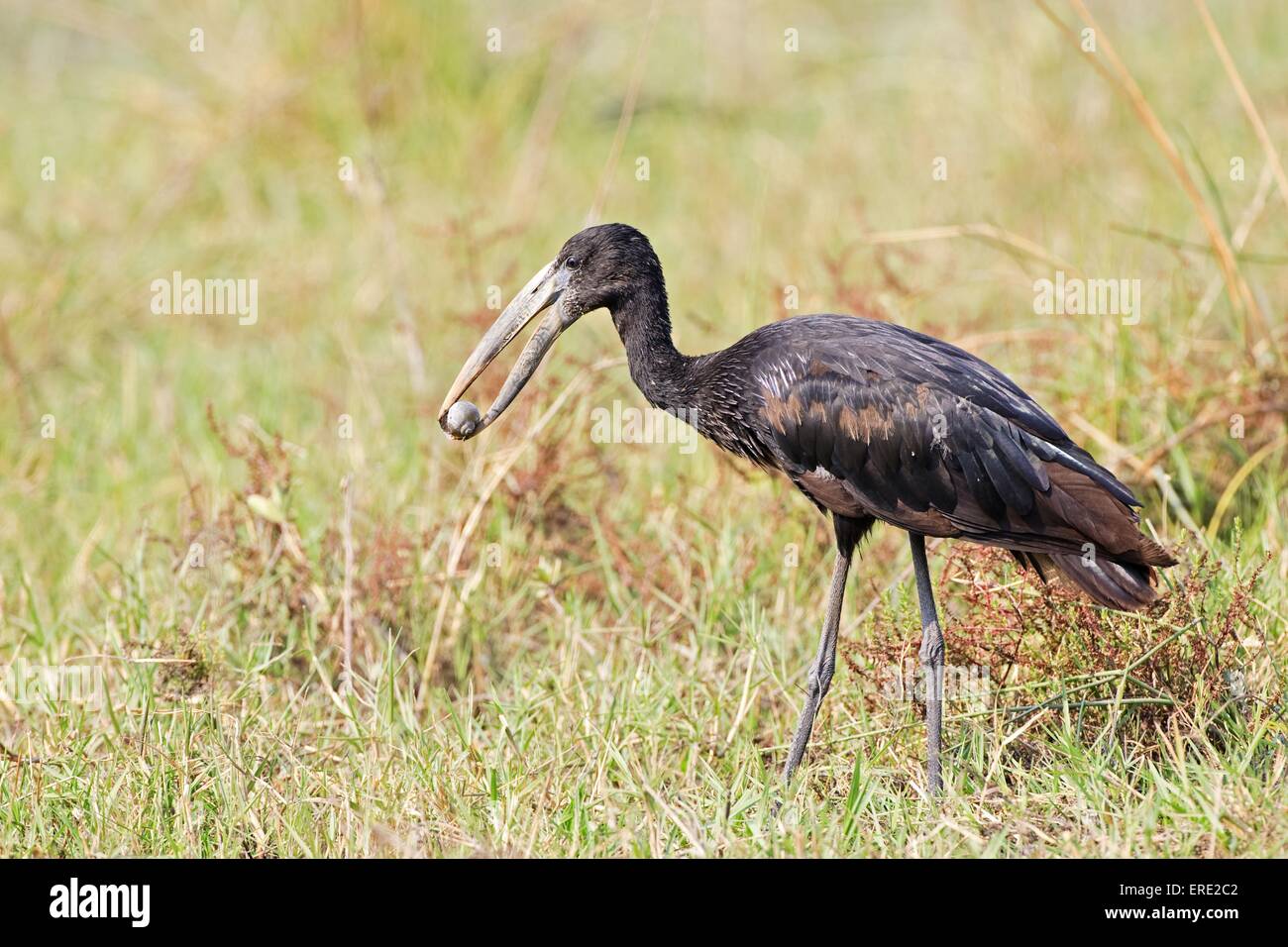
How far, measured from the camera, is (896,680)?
205 inches

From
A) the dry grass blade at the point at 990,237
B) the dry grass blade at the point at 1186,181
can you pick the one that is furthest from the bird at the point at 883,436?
the dry grass blade at the point at 1186,181

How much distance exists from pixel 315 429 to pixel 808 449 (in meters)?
3.20

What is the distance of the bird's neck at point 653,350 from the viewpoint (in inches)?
210

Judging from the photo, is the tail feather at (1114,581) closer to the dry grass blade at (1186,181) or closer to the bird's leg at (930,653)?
the bird's leg at (930,653)

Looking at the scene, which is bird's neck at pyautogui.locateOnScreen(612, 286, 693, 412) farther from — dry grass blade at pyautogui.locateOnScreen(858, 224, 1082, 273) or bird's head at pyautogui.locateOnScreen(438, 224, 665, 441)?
dry grass blade at pyautogui.locateOnScreen(858, 224, 1082, 273)

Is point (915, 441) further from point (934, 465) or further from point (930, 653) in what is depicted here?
point (930, 653)

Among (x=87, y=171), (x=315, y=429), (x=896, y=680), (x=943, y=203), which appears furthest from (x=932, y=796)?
(x=87, y=171)

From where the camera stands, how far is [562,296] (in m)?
5.48

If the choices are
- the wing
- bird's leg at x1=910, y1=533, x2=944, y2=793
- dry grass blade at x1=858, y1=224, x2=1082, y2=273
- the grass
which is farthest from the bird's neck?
dry grass blade at x1=858, y1=224, x2=1082, y2=273

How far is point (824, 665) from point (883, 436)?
29.9 inches

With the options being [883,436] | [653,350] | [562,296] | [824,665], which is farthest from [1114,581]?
[562,296]

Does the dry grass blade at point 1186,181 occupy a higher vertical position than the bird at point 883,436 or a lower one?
higher

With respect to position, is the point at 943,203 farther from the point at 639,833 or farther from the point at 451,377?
the point at 639,833

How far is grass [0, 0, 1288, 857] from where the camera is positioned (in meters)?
4.76
